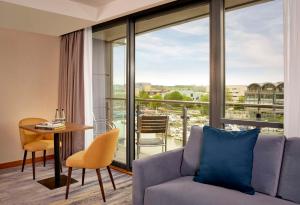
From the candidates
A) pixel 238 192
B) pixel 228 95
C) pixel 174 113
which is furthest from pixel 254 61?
pixel 174 113

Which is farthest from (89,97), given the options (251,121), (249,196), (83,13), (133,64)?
(249,196)

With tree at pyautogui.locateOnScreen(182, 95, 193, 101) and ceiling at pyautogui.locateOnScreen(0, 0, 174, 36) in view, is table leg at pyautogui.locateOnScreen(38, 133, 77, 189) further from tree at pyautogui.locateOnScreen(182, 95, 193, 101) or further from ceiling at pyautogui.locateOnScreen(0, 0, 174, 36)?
tree at pyautogui.locateOnScreen(182, 95, 193, 101)

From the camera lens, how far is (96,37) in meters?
4.34

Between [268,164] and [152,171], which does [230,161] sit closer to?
[268,164]

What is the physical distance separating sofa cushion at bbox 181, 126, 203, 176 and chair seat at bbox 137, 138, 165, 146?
4.91 feet

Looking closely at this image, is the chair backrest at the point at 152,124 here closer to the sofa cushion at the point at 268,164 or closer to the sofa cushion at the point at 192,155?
the sofa cushion at the point at 192,155

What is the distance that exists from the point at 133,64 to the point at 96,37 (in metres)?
1.06

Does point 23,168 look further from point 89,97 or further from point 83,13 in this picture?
point 83,13

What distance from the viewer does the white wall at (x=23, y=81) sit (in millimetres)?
4117

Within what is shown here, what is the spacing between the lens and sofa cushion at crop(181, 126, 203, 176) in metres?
2.39

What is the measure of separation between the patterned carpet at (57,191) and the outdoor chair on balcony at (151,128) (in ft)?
1.96

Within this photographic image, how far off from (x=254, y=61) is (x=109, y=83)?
7.74 feet

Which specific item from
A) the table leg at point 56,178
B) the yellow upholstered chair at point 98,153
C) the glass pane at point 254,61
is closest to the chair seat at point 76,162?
the yellow upholstered chair at point 98,153

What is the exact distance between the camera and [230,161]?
6.57 feet
